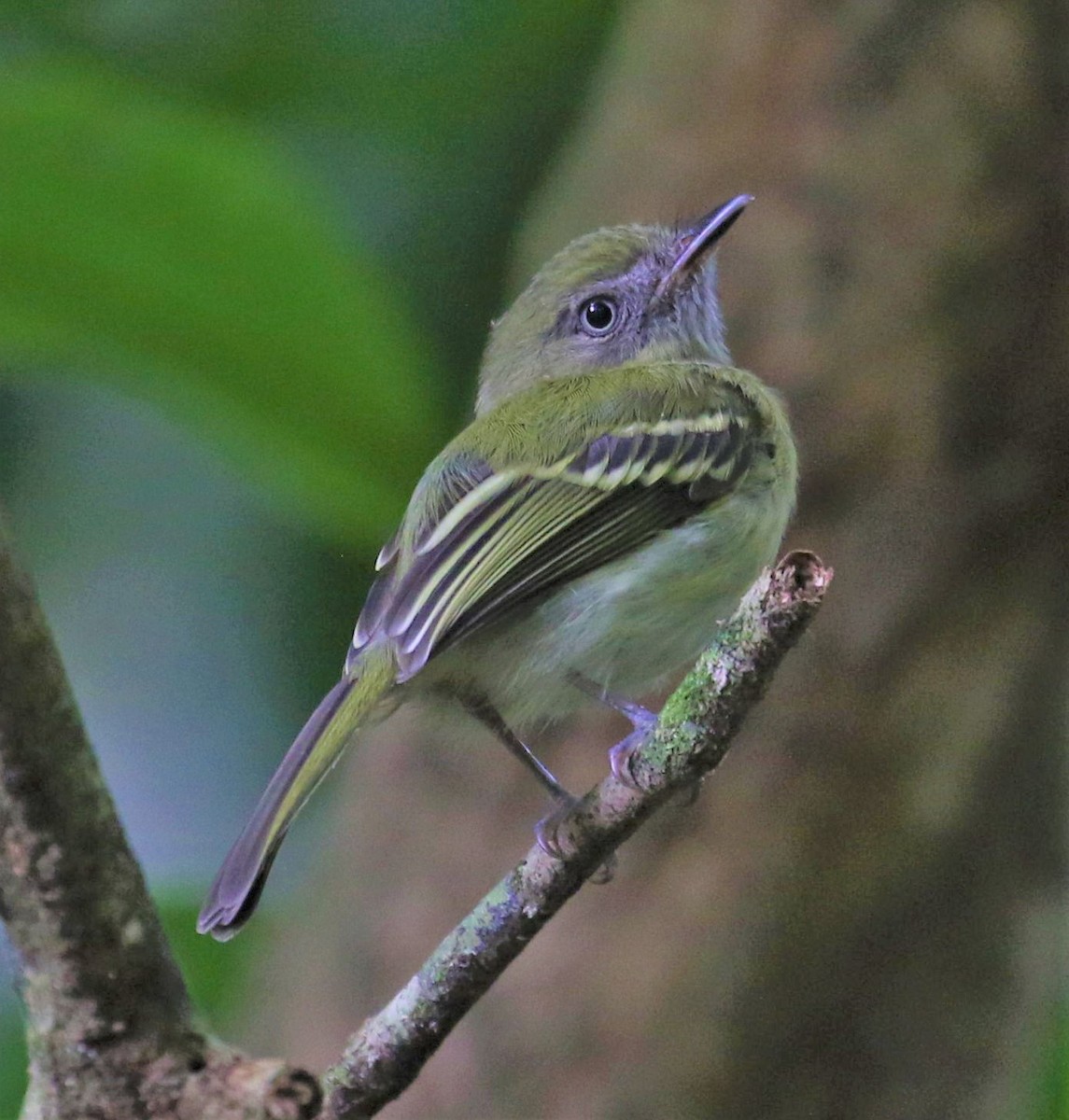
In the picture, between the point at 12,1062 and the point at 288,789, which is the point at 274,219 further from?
the point at 12,1062

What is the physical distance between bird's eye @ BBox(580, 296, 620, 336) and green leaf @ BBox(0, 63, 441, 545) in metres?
0.32

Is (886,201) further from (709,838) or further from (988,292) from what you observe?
(709,838)

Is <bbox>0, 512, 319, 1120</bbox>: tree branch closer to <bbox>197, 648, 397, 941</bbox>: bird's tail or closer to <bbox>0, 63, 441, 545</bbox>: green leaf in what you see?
<bbox>197, 648, 397, 941</bbox>: bird's tail

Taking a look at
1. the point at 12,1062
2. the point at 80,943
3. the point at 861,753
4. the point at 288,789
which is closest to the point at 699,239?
the point at 861,753

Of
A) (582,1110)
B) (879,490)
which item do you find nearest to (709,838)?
(582,1110)

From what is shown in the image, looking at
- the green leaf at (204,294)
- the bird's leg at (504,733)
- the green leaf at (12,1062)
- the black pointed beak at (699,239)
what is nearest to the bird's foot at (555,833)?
the bird's leg at (504,733)

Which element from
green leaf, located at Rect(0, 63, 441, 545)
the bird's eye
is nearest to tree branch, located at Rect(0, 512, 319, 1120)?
green leaf, located at Rect(0, 63, 441, 545)

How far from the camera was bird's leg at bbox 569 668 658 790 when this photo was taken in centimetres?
144

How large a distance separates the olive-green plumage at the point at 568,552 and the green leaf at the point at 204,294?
28cm

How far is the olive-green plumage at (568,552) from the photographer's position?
72.0 inches

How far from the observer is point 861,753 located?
273 centimetres

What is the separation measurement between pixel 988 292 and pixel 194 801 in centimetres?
176

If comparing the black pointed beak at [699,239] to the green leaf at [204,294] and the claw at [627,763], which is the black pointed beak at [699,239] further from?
the claw at [627,763]

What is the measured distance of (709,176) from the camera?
313 centimetres
